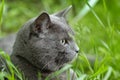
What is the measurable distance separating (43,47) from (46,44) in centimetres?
3

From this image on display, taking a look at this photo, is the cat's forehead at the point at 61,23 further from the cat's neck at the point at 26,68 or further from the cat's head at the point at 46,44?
the cat's neck at the point at 26,68

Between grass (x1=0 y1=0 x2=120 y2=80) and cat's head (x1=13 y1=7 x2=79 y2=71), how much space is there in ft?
0.28

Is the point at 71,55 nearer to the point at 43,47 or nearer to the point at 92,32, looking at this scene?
the point at 43,47

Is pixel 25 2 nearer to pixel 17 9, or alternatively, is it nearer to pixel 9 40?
pixel 17 9

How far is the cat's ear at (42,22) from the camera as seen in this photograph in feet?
10.4

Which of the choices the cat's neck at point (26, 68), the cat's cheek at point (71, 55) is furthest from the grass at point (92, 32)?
the cat's neck at point (26, 68)

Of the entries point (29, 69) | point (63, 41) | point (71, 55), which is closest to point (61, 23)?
point (63, 41)

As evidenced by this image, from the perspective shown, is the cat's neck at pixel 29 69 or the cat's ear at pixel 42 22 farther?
the cat's neck at pixel 29 69

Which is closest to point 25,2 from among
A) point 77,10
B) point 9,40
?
point 77,10

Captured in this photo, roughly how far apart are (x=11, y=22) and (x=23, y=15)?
222 millimetres

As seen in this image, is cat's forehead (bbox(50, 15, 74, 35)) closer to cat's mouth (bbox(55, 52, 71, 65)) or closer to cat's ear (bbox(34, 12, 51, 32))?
cat's ear (bbox(34, 12, 51, 32))

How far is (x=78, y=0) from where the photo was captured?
196 inches

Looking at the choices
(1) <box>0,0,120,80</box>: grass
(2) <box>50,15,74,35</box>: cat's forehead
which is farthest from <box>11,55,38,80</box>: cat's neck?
(2) <box>50,15,74,35</box>: cat's forehead

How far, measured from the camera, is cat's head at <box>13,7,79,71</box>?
3.22 m
